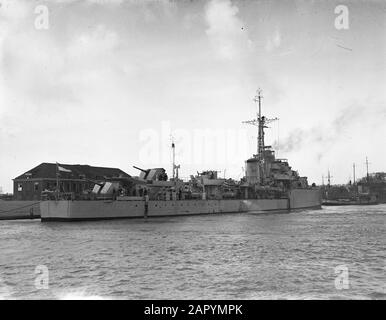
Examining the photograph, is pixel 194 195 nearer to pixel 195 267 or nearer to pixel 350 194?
pixel 195 267

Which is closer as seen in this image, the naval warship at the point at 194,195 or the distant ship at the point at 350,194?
the naval warship at the point at 194,195

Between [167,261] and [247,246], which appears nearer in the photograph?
[167,261]

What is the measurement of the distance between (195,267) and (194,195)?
47121 millimetres

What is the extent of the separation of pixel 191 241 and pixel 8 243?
11.5 m

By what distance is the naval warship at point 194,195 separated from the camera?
48.6m

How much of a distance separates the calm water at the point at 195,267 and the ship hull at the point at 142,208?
19.1 metres

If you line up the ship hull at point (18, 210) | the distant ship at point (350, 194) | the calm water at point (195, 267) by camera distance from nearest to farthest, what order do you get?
the calm water at point (195, 267) → the ship hull at point (18, 210) → the distant ship at point (350, 194)

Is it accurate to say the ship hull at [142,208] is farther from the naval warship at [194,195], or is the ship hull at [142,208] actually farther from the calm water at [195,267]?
the calm water at [195,267]

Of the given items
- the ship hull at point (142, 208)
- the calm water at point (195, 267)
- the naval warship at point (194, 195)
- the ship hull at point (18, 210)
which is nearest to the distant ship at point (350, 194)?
the naval warship at point (194, 195)

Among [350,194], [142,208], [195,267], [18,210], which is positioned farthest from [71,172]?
[350,194]

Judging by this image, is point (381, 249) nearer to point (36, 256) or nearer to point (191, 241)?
point (191, 241)

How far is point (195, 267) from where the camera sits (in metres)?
17.1
